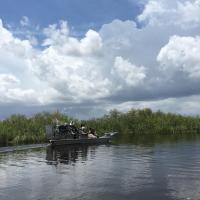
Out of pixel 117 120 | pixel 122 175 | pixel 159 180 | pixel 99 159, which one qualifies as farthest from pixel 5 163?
pixel 117 120

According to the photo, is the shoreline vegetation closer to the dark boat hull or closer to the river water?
the dark boat hull

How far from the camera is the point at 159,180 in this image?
35.6 metres

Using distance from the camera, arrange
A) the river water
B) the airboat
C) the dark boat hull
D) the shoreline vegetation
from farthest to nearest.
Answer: the shoreline vegetation, the airboat, the dark boat hull, the river water

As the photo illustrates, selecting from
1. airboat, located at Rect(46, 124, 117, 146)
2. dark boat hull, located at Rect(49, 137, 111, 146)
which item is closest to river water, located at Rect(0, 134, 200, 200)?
dark boat hull, located at Rect(49, 137, 111, 146)

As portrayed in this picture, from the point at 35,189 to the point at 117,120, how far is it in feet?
343

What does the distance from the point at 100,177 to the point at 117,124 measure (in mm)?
94470

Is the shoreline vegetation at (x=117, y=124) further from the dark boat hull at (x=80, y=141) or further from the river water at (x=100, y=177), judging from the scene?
the river water at (x=100, y=177)

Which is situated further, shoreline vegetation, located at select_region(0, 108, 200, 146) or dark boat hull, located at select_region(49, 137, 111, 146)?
shoreline vegetation, located at select_region(0, 108, 200, 146)

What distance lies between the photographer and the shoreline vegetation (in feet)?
305

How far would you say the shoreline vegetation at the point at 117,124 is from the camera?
305 ft

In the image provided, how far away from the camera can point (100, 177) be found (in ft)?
124

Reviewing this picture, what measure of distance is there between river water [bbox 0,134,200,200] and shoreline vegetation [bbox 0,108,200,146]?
36.8 meters

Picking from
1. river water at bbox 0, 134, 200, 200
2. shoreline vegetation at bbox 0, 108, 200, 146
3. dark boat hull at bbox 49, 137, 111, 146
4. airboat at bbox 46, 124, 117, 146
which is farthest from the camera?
shoreline vegetation at bbox 0, 108, 200, 146

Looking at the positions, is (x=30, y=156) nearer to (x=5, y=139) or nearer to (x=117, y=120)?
(x=5, y=139)
